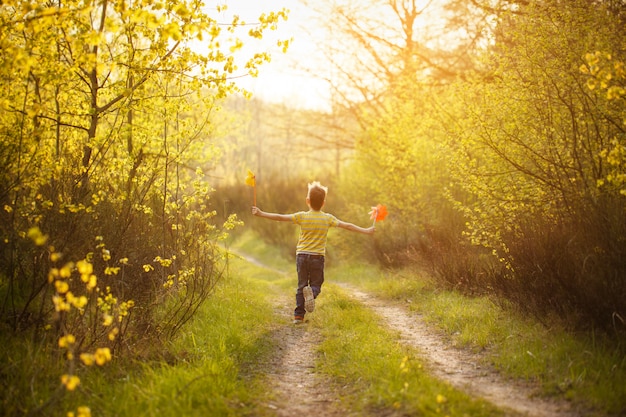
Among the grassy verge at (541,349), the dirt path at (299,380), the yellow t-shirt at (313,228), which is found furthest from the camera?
the yellow t-shirt at (313,228)

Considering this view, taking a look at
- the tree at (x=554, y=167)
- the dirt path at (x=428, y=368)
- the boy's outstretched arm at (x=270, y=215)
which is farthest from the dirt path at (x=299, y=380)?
the tree at (x=554, y=167)

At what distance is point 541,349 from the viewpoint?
4547 mm

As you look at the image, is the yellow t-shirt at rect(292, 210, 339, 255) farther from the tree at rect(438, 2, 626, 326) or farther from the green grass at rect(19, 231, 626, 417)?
the tree at rect(438, 2, 626, 326)

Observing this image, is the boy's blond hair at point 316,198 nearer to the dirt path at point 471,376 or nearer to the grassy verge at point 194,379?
the grassy verge at point 194,379

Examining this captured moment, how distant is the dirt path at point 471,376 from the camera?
12.0 feet

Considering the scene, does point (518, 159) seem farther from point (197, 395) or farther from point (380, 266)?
point (380, 266)

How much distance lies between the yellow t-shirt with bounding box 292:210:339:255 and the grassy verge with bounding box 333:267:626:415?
72.2 inches

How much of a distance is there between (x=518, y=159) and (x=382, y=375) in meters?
3.63

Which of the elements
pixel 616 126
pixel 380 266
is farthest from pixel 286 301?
pixel 616 126

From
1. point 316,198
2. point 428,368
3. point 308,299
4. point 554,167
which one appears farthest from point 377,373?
point 554,167

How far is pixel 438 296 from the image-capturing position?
7555mm

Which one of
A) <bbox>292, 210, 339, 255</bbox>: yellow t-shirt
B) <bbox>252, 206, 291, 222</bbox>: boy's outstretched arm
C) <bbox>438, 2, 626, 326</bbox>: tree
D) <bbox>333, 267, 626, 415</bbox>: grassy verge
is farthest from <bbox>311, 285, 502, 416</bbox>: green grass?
<bbox>438, 2, 626, 326</bbox>: tree

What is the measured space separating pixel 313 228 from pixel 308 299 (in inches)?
38.1

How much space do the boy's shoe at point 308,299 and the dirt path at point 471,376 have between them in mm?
1096
